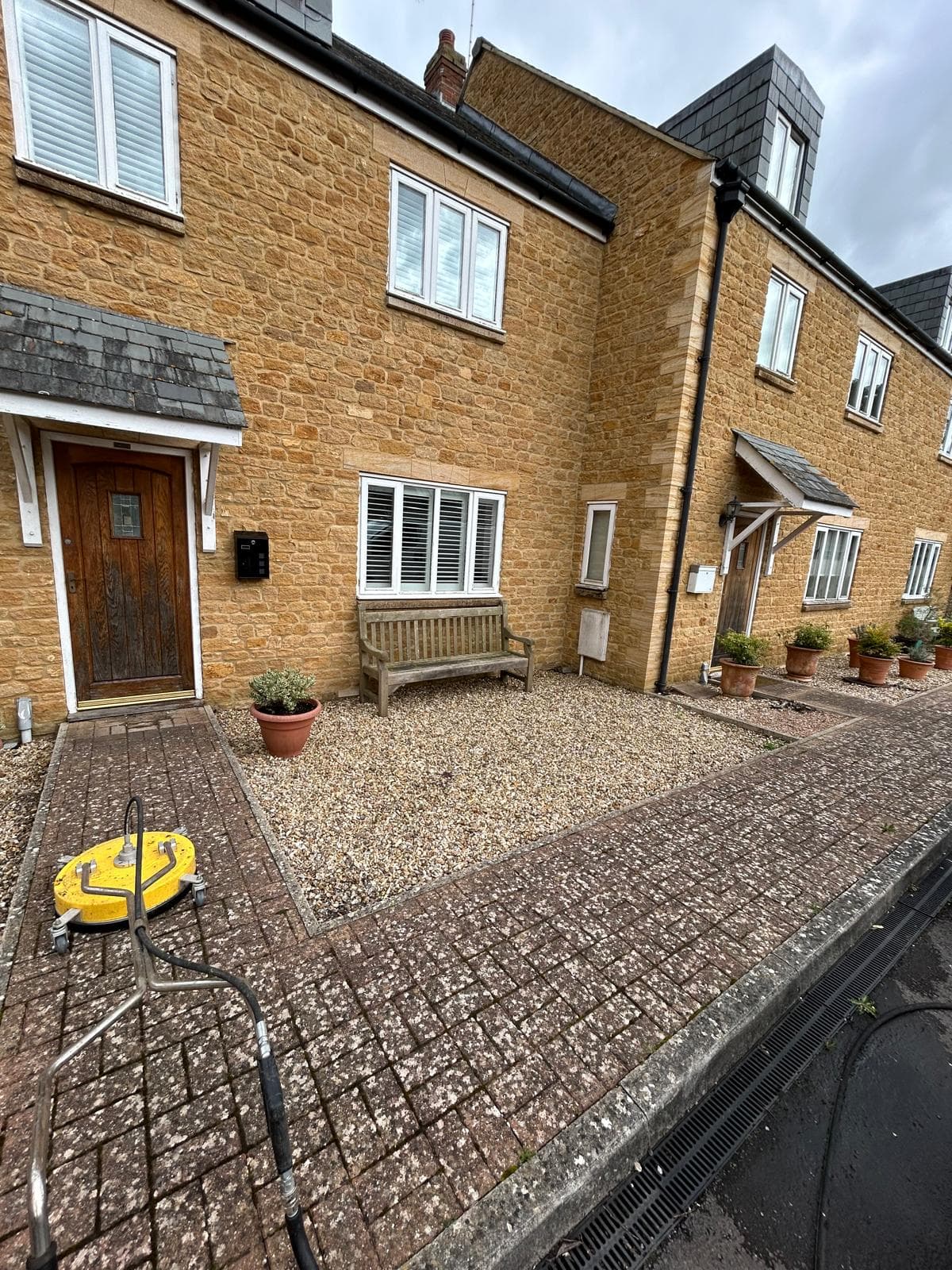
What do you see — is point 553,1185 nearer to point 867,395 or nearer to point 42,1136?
point 42,1136

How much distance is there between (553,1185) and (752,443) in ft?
26.5

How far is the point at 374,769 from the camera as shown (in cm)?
471

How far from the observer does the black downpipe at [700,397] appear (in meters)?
Result: 6.29

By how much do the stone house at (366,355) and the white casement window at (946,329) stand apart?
5255 millimetres

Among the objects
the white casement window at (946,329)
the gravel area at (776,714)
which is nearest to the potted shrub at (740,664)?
the gravel area at (776,714)

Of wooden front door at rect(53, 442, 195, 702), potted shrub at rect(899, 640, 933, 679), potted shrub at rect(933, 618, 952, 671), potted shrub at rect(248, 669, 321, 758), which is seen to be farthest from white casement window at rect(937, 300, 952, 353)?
wooden front door at rect(53, 442, 195, 702)

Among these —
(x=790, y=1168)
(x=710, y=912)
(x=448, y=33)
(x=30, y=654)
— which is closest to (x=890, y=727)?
(x=710, y=912)

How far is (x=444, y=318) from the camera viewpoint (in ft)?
21.0

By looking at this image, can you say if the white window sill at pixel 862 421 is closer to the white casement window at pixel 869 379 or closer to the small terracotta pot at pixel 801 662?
the white casement window at pixel 869 379

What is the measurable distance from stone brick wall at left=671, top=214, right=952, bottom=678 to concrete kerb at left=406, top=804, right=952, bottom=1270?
519cm

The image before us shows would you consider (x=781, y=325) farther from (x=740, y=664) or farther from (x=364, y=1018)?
(x=364, y=1018)

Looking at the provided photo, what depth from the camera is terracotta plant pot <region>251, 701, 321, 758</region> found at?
4.66m

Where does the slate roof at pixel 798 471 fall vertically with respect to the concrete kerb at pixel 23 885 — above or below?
above

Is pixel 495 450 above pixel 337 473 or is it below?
above
